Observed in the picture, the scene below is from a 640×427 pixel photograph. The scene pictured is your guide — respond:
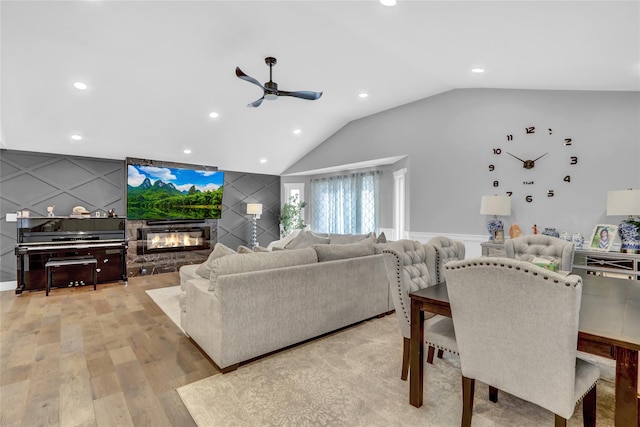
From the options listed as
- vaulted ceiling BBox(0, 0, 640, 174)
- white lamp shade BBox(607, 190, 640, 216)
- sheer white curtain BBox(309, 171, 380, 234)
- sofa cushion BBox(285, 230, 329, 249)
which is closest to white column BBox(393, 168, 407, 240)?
sheer white curtain BBox(309, 171, 380, 234)

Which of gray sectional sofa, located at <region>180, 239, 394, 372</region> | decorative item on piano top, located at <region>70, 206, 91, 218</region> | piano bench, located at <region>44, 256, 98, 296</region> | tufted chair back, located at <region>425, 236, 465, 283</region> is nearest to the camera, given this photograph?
gray sectional sofa, located at <region>180, 239, 394, 372</region>

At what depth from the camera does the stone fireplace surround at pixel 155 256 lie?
6262 millimetres

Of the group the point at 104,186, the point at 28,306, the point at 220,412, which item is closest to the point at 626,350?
the point at 220,412

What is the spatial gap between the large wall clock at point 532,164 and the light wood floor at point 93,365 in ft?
14.7

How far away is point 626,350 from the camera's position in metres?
1.29

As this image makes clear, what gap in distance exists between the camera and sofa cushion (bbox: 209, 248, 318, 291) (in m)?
2.48

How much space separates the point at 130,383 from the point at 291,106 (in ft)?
15.2

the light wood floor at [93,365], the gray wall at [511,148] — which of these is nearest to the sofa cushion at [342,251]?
the light wood floor at [93,365]

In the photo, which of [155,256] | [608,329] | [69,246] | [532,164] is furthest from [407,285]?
[155,256]

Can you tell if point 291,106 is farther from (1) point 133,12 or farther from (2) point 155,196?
(2) point 155,196

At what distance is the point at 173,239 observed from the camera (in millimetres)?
6855

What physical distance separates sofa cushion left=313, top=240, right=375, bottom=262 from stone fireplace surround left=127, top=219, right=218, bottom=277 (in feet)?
15.8

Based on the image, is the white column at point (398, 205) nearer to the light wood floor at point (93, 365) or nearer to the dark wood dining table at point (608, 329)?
the dark wood dining table at point (608, 329)

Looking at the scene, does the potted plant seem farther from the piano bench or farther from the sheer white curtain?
the piano bench
